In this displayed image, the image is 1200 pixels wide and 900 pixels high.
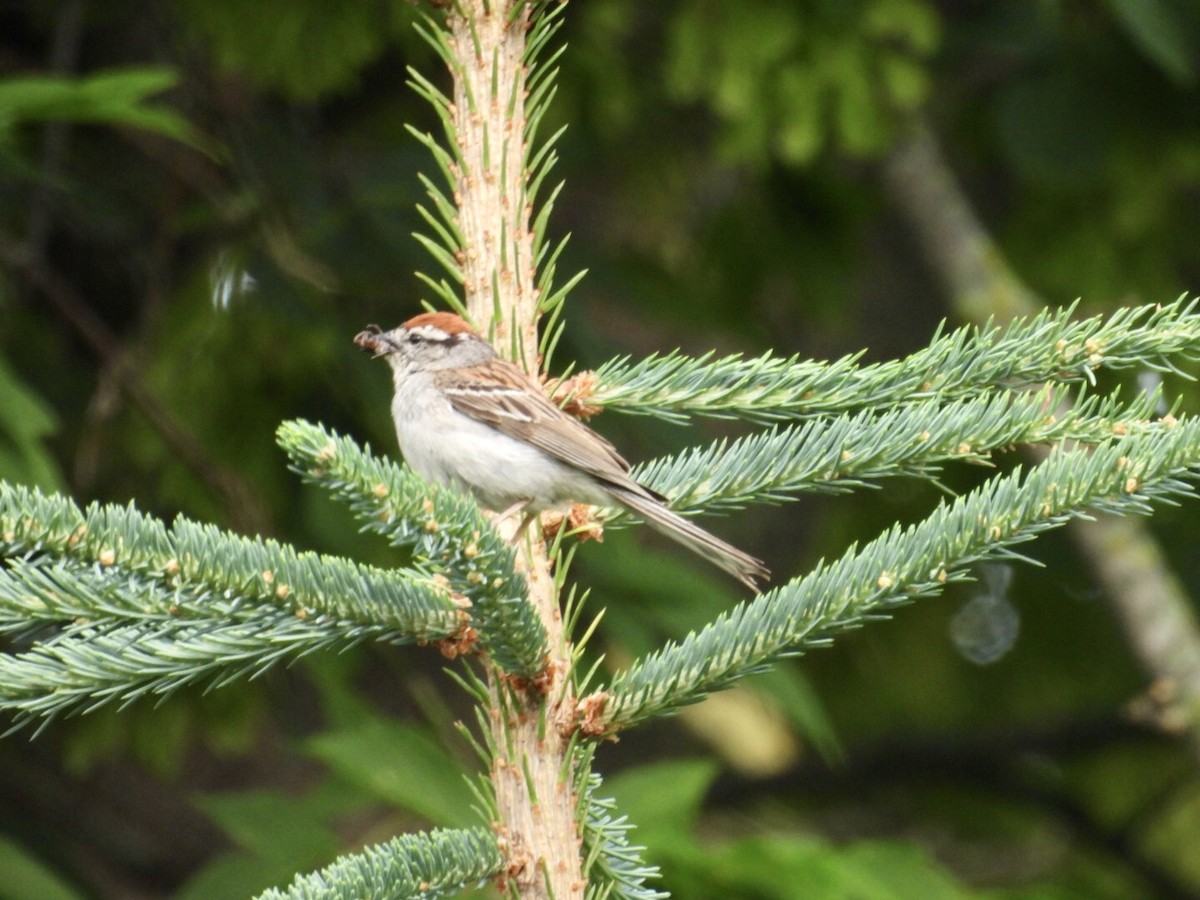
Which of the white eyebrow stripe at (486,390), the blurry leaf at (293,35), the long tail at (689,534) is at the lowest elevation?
the long tail at (689,534)

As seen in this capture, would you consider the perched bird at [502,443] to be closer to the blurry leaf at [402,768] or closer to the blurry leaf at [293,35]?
the blurry leaf at [402,768]

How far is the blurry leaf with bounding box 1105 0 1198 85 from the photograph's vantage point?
452 centimetres

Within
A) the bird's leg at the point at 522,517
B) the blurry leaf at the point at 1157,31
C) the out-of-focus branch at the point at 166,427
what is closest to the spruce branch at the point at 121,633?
the bird's leg at the point at 522,517

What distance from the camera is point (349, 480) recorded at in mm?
1728

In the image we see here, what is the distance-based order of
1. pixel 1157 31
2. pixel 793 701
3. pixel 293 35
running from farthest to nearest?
pixel 293 35 → pixel 1157 31 → pixel 793 701

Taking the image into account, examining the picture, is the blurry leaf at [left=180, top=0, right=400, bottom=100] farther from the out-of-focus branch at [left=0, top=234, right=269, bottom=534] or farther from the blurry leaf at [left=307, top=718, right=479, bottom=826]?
the blurry leaf at [left=307, top=718, right=479, bottom=826]

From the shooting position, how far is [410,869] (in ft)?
6.06

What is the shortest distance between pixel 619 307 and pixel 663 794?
117 inches

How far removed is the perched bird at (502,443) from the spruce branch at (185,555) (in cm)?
78

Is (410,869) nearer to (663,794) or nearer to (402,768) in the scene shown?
(402,768)

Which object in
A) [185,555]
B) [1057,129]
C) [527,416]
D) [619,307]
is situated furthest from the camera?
[619,307]

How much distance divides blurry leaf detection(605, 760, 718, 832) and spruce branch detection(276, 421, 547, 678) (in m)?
2.16

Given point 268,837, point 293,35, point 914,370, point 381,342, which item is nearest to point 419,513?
point 914,370

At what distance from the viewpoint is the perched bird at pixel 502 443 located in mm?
2600
